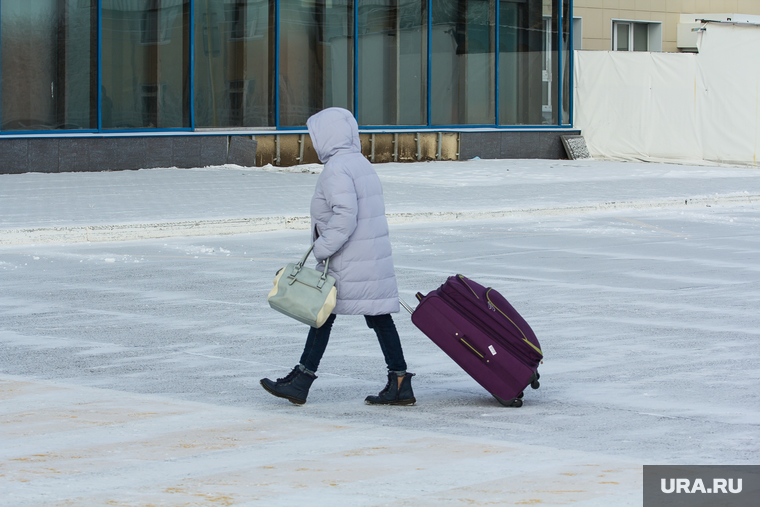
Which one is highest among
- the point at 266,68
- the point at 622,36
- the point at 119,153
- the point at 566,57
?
the point at 622,36

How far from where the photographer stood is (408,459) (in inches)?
204

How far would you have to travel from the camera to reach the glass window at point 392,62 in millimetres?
27109

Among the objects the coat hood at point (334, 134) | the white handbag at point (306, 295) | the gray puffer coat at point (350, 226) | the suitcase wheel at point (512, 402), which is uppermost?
the coat hood at point (334, 134)

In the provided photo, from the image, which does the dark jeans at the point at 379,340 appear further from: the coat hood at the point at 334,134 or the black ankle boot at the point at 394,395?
the coat hood at the point at 334,134

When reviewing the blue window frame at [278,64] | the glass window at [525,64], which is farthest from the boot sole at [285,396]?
the glass window at [525,64]

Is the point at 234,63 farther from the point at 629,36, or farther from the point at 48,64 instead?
the point at 629,36

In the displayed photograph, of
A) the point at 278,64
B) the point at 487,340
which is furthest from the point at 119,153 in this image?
the point at 487,340

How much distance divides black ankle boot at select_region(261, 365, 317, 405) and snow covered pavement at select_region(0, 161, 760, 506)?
7 centimetres

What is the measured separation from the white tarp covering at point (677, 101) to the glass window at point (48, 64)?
1288 cm

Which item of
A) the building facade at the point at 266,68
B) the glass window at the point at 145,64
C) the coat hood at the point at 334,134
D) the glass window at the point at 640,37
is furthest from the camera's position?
the glass window at the point at 640,37

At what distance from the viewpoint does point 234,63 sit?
2505 cm

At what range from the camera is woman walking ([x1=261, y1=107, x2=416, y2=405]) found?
20.7 ft

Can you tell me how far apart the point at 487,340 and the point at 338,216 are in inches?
40.7

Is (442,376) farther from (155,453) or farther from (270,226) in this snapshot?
(270,226)
